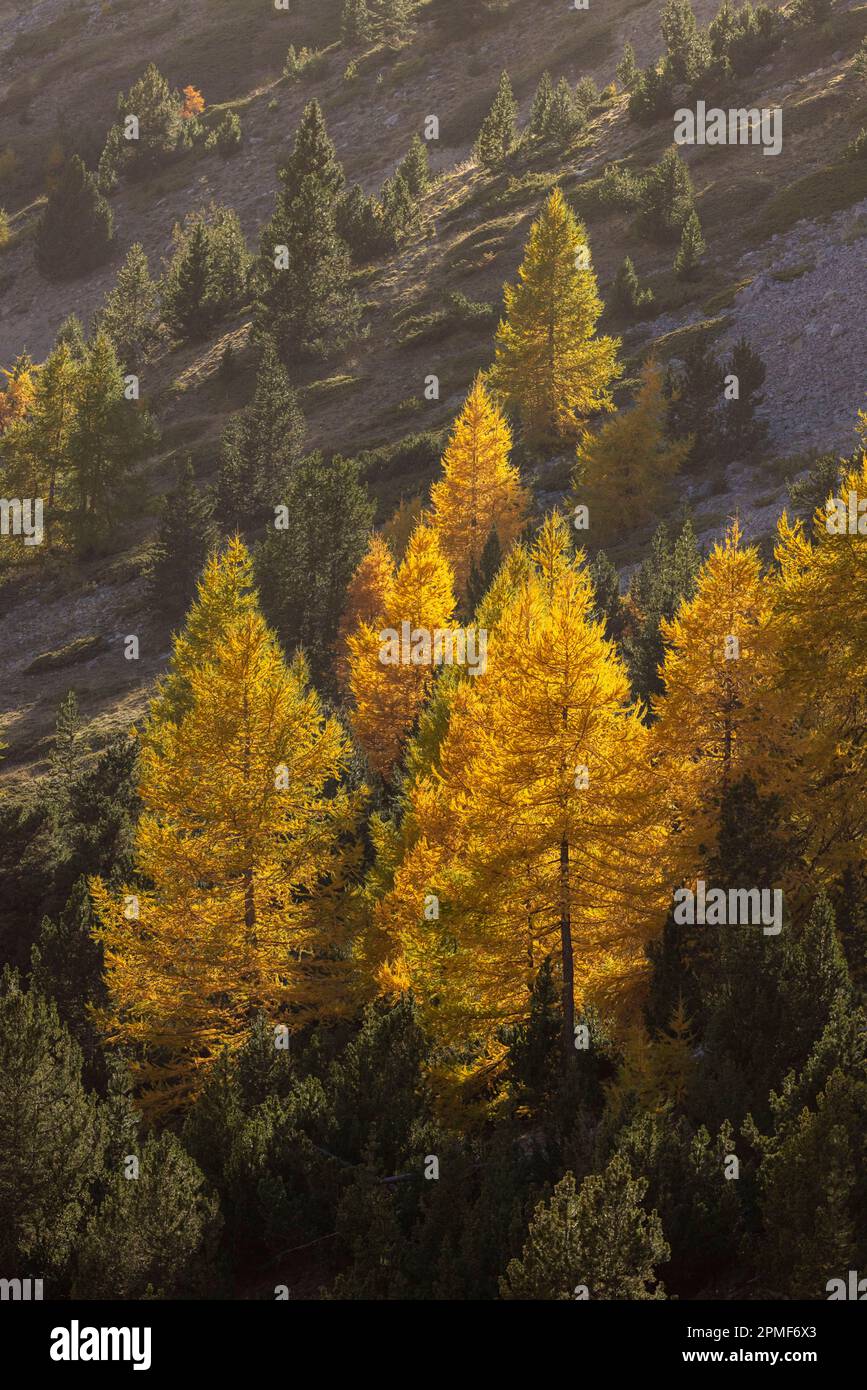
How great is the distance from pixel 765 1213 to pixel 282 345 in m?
65.3

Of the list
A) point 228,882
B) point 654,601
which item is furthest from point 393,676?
point 228,882

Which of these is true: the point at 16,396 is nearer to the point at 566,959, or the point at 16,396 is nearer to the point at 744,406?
the point at 744,406

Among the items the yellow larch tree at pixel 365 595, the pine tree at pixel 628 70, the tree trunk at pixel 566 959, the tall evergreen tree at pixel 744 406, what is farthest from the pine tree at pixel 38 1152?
the pine tree at pixel 628 70

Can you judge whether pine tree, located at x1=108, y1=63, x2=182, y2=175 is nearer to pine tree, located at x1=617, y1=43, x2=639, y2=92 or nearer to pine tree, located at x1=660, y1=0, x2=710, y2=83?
pine tree, located at x1=617, y1=43, x2=639, y2=92

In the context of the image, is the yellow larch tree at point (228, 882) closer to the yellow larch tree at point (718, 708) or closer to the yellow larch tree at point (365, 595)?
the yellow larch tree at point (718, 708)

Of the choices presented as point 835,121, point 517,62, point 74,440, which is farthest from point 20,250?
point 835,121

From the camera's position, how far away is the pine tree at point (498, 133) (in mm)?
86938

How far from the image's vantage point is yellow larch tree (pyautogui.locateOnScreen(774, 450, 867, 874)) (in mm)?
19922

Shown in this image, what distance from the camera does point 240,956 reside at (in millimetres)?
23484

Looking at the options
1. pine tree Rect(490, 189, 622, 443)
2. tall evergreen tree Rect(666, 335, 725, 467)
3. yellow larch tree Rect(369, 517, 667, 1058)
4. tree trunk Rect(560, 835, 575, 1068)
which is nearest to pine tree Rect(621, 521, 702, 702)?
yellow larch tree Rect(369, 517, 667, 1058)

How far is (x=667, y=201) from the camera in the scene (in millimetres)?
69000

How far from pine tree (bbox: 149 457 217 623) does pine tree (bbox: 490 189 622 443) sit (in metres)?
13.4

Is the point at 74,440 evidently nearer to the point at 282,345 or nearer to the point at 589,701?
the point at 282,345

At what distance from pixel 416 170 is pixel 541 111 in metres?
9.53
